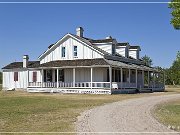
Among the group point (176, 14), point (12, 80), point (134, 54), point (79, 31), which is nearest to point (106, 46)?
point (79, 31)

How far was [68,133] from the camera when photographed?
1211 cm

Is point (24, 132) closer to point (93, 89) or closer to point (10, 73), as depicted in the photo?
point (93, 89)

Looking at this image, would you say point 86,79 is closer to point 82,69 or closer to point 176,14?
point 82,69

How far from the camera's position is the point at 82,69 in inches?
1800

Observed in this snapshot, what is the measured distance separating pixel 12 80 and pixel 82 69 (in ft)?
46.7

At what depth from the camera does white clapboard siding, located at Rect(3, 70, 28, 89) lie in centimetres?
5336

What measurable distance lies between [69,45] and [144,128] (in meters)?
34.7

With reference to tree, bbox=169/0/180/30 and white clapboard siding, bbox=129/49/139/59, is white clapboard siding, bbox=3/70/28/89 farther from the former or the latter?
tree, bbox=169/0/180/30

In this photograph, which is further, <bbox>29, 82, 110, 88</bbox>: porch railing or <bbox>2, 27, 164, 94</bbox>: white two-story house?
<bbox>2, 27, 164, 94</bbox>: white two-story house

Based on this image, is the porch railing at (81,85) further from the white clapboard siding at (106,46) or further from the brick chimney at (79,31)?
the brick chimney at (79,31)

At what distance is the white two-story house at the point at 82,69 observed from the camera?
1654 inches

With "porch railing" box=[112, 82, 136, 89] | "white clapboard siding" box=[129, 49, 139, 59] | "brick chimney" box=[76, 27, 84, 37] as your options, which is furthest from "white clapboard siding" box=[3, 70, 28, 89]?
"white clapboard siding" box=[129, 49, 139, 59]

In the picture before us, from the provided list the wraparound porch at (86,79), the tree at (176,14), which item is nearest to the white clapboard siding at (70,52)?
the wraparound porch at (86,79)

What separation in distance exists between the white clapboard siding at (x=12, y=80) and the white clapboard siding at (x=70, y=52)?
15.9 ft
